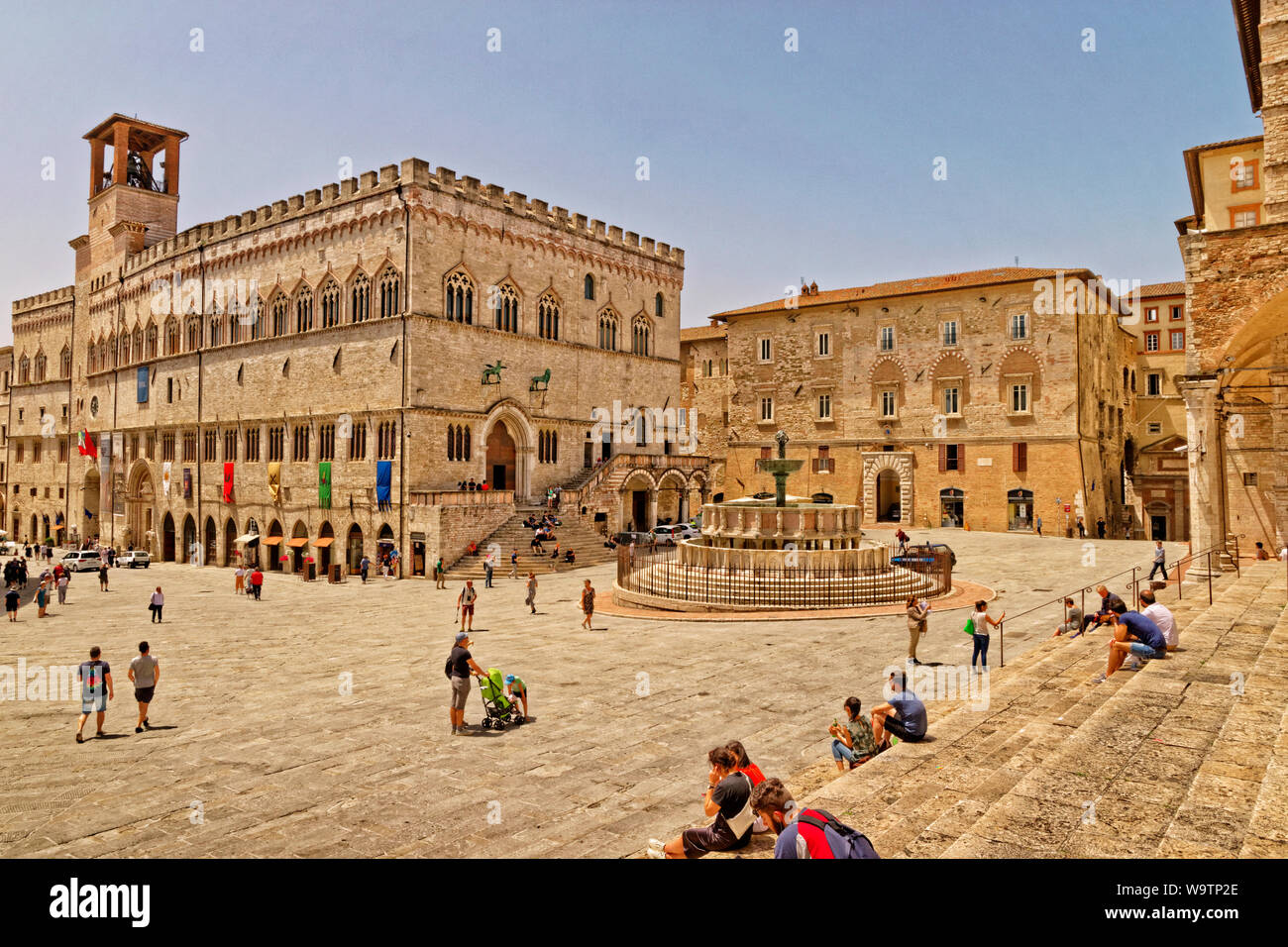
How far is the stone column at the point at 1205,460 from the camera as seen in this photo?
18.1m

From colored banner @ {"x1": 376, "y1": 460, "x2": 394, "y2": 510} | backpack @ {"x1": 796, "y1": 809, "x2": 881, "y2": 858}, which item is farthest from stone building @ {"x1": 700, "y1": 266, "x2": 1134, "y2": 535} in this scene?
backpack @ {"x1": 796, "y1": 809, "x2": 881, "y2": 858}

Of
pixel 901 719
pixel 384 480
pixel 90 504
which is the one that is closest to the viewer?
pixel 901 719

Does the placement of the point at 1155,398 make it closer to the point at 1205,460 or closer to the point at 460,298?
the point at 1205,460

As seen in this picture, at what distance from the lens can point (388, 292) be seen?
37.5m

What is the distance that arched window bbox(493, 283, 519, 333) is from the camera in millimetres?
40344

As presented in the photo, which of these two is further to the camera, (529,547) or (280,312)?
(280,312)

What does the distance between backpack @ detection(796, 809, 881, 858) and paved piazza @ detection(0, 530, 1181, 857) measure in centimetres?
Answer: 293

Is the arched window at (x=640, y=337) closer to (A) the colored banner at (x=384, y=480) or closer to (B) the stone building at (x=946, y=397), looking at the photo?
(B) the stone building at (x=946, y=397)

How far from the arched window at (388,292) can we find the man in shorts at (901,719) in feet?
107

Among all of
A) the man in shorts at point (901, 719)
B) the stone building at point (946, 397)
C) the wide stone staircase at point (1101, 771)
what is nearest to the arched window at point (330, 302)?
the stone building at point (946, 397)

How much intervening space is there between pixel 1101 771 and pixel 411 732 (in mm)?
8723

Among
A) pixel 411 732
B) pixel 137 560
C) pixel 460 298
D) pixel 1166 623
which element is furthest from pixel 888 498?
pixel 137 560

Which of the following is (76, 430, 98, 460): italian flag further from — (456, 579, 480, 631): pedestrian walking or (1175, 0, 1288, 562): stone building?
(1175, 0, 1288, 562): stone building
